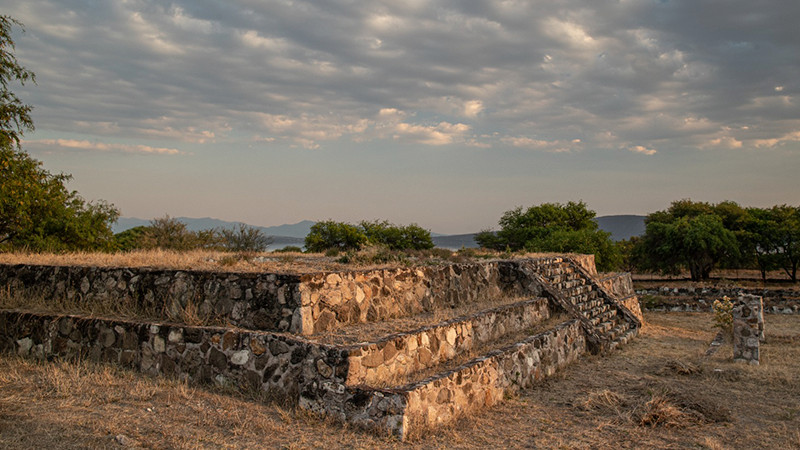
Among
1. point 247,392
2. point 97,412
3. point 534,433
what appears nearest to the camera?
point 97,412

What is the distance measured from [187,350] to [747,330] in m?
11.5

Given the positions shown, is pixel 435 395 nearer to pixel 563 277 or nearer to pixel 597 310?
pixel 597 310

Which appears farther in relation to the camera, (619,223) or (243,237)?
(619,223)

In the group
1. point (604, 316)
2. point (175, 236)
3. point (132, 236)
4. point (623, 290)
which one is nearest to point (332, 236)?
point (175, 236)

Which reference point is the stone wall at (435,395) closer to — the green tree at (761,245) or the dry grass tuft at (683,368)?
the dry grass tuft at (683,368)

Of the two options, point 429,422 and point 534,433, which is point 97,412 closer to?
point 429,422

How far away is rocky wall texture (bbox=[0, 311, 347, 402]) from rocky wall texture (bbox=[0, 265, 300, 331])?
0.53 m

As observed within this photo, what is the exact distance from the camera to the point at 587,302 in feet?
52.7

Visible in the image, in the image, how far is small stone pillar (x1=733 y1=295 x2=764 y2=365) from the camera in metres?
11.3

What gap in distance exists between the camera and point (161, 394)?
22.9ft

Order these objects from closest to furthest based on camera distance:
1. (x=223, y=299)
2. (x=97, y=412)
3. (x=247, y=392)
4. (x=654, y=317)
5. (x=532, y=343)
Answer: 1. (x=97, y=412)
2. (x=247, y=392)
3. (x=223, y=299)
4. (x=532, y=343)
5. (x=654, y=317)

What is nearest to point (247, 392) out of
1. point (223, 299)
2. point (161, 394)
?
point (161, 394)

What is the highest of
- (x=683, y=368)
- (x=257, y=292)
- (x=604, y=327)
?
(x=257, y=292)

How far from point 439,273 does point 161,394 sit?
6.42 meters
